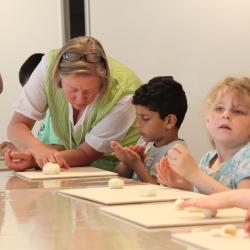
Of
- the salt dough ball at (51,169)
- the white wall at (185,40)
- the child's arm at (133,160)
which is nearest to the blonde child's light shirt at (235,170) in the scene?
the child's arm at (133,160)

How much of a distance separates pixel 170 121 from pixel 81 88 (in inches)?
12.9

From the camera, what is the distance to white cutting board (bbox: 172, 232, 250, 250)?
0.72 metres

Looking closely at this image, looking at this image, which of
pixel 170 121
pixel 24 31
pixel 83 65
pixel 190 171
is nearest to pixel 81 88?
pixel 83 65

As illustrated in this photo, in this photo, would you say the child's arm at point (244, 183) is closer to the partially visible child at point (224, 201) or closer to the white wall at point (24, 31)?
the partially visible child at point (224, 201)

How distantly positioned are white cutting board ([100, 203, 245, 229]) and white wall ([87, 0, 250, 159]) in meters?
1.75

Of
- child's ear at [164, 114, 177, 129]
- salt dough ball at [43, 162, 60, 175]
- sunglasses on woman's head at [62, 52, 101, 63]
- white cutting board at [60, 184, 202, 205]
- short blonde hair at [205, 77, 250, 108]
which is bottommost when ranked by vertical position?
salt dough ball at [43, 162, 60, 175]

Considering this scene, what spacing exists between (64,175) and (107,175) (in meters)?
0.11

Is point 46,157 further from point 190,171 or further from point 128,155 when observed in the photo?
point 190,171

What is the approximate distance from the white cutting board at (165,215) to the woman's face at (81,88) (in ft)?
2.68

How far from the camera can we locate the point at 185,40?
2.98 m

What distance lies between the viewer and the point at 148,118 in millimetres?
1994

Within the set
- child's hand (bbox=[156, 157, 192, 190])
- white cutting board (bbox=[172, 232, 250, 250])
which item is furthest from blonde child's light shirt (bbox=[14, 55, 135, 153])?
white cutting board (bbox=[172, 232, 250, 250])

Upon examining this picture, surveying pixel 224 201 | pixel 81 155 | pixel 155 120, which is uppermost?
pixel 224 201

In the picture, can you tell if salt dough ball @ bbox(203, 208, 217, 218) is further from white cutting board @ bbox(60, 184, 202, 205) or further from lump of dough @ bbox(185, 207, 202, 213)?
white cutting board @ bbox(60, 184, 202, 205)
